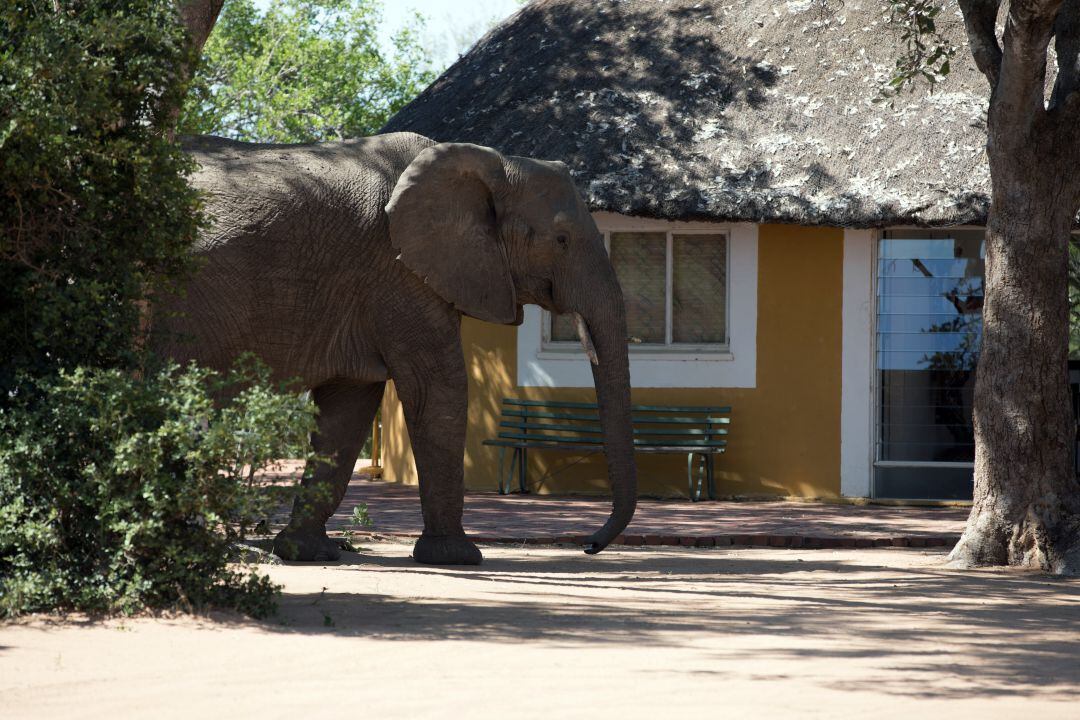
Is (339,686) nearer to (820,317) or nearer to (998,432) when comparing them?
(998,432)

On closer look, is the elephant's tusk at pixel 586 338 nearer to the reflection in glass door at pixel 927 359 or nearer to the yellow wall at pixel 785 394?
the yellow wall at pixel 785 394

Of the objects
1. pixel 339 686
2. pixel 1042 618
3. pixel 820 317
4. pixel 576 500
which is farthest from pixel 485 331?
pixel 339 686

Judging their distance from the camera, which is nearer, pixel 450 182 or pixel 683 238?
pixel 450 182

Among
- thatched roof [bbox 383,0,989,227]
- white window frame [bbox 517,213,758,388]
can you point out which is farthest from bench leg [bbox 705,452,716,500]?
thatched roof [bbox 383,0,989,227]

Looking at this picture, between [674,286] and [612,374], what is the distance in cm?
637

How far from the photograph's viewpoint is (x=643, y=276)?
14.8m

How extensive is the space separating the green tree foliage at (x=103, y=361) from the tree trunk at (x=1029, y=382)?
475 cm

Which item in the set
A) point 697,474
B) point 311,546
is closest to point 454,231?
point 311,546

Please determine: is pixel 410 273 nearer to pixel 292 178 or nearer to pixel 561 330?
pixel 292 178

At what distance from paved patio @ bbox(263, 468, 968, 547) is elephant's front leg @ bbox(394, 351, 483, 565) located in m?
1.68

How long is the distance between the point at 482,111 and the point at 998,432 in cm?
790

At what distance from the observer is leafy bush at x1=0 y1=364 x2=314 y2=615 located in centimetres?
591

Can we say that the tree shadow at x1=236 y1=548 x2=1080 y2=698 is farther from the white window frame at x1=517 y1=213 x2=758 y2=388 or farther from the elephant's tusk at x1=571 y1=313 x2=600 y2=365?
the white window frame at x1=517 y1=213 x2=758 y2=388

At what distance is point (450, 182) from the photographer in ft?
28.1
